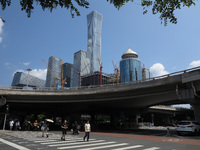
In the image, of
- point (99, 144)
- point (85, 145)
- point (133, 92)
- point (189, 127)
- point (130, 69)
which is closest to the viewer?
point (85, 145)

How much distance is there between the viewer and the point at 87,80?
622ft

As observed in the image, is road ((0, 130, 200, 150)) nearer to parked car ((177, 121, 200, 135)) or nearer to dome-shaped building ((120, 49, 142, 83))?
parked car ((177, 121, 200, 135))

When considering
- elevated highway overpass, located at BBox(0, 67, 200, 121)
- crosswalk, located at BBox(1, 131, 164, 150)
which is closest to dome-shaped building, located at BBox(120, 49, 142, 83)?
elevated highway overpass, located at BBox(0, 67, 200, 121)

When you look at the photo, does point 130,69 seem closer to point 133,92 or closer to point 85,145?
point 133,92

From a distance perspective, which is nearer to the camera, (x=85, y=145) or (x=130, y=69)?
(x=85, y=145)

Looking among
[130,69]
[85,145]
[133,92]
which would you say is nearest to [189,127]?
[133,92]

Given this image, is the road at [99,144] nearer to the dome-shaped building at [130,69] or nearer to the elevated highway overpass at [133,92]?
the elevated highway overpass at [133,92]

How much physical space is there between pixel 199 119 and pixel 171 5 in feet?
73.5

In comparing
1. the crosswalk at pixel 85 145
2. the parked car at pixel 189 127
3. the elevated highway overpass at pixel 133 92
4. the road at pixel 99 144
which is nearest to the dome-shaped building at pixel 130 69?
the elevated highway overpass at pixel 133 92

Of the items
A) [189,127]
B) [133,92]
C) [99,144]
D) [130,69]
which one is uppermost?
[130,69]

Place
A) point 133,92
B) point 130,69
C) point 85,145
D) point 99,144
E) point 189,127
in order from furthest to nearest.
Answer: point 130,69
point 133,92
point 189,127
point 99,144
point 85,145

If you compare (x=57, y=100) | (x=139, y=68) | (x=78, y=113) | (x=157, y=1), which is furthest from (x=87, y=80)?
(x=157, y=1)

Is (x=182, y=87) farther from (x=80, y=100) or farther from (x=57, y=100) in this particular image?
(x=57, y=100)

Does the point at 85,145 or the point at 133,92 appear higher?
the point at 133,92
